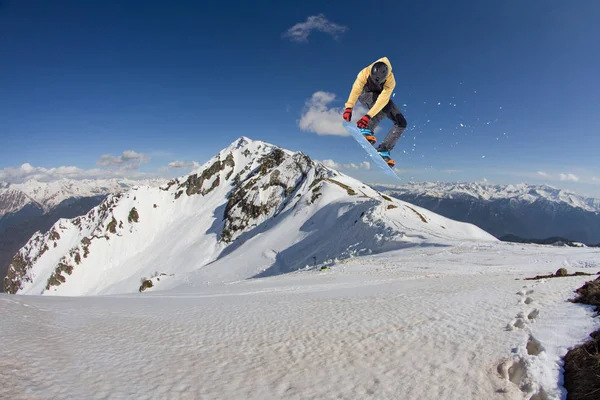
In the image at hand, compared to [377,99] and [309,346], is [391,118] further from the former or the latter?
[309,346]

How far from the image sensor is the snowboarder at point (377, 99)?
1239 cm

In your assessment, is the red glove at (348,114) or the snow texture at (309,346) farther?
the red glove at (348,114)

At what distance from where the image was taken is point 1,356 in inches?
151

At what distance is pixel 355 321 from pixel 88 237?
620 feet

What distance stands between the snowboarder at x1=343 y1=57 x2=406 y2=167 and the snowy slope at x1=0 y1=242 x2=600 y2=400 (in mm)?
8919

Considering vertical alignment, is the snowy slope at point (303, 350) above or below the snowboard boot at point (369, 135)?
below

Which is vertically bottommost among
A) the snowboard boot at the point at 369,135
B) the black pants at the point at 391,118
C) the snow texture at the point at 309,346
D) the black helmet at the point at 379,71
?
the snow texture at the point at 309,346

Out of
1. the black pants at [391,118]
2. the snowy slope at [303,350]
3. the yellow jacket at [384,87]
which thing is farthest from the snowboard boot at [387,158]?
the snowy slope at [303,350]

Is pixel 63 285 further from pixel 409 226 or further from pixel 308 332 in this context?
pixel 308 332

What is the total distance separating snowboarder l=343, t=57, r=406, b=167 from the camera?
12.4 m

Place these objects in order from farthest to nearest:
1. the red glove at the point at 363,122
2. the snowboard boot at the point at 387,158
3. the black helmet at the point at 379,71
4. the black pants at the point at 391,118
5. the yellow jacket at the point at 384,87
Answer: the snowboard boot at the point at 387,158 → the black pants at the point at 391,118 → the red glove at the point at 363,122 → the yellow jacket at the point at 384,87 → the black helmet at the point at 379,71

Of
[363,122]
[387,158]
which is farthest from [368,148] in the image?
[363,122]

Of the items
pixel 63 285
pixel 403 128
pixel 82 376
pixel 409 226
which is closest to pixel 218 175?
pixel 63 285

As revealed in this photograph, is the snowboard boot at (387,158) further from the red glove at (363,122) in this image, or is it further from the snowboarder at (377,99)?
the red glove at (363,122)
